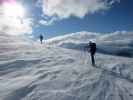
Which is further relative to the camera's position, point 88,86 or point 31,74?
point 31,74

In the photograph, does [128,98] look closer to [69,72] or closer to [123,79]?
[123,79]

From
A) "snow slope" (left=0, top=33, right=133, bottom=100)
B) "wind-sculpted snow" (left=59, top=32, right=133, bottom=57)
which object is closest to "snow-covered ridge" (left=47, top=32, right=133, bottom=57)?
"wind-sculpted snow" (left=59, top=32, right=133, bottom=57)

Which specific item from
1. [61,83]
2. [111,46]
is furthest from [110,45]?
[61,83]

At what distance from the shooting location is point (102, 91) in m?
12.2

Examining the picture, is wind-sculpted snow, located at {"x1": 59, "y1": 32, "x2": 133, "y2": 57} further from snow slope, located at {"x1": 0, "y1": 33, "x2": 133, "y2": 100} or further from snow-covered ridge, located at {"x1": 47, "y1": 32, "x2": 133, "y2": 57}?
snow slope, located at {"x1": 0, "y1": 33, "x2": 133, "y2": 100}

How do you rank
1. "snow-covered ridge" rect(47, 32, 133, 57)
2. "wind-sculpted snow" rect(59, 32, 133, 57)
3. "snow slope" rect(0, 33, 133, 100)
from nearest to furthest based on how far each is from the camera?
"snow slope" rect(0, 33, 133, 100), "wind-sculpted snow" rect(59, 32, 133, 57), "snow-covered ridge" rect(47, 32, 133, 57)

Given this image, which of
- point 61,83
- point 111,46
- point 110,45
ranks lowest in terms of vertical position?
point 61,83

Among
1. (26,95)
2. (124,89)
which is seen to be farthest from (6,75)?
(124,89)

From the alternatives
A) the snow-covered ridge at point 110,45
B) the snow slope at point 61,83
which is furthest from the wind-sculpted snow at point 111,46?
the snow slope at point 61,83

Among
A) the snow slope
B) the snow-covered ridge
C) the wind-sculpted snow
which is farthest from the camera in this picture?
the snow-covered ridge

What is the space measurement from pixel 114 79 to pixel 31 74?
6.09 m

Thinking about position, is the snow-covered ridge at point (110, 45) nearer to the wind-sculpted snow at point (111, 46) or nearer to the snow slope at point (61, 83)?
the wind-sculpted snow at point (111, 46)

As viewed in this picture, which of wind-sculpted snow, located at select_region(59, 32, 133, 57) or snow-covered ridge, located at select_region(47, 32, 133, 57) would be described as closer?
wind-sculpted snow, located at select_region(59, 32, 133, 57)

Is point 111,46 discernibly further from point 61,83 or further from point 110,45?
point 61,83
